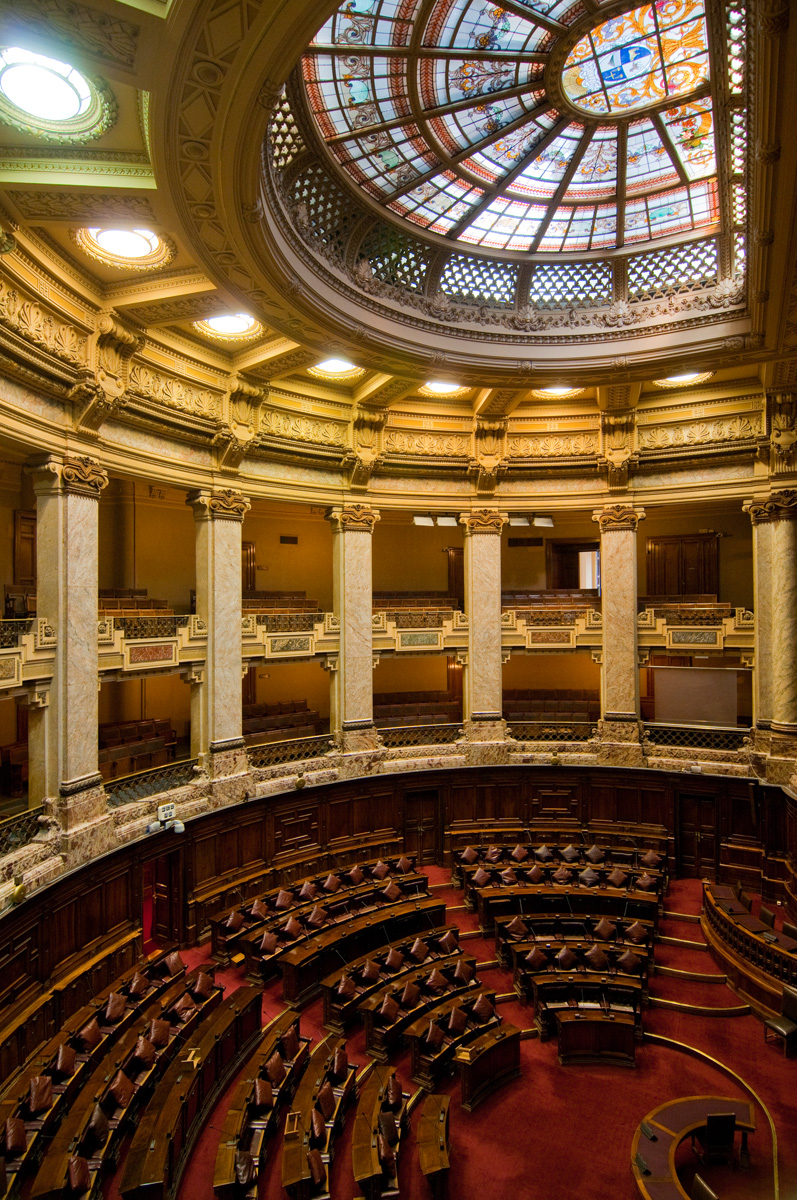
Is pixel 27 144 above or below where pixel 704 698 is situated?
above

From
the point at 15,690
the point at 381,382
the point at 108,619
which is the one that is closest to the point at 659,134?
the point at 381,382

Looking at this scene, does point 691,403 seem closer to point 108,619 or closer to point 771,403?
point 771,403

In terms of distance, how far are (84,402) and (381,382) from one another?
5.71 meters

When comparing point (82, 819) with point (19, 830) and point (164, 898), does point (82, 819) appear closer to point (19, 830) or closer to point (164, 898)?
point (19, 830)

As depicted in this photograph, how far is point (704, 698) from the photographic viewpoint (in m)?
16.1

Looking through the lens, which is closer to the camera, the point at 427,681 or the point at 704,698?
the point at 704,698

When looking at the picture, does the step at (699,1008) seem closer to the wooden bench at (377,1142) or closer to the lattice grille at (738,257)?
the wooden bench at (377,1142)

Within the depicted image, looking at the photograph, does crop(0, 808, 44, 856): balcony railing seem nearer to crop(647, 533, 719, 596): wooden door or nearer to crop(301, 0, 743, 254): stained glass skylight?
crop(301, 0, 743, 254): stained glass skylight

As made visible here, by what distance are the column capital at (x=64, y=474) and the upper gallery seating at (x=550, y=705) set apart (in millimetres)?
11114

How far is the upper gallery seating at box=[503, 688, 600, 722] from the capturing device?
54.0ft

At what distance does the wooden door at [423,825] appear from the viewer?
1459cm

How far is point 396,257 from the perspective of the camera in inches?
429

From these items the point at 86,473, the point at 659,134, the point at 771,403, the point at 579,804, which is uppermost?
the point at 659,134

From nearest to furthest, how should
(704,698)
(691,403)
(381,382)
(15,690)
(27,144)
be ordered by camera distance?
(27,144), (15,690), (381,382), (691,403), (704,698)
